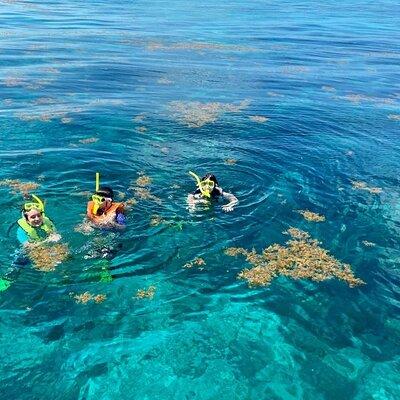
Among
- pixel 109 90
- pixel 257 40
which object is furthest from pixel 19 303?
pixel 257 40

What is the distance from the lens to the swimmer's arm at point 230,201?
1414 cm

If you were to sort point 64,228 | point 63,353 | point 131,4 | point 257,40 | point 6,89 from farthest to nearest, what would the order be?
point 131,4, point 257,40, point 6,89, point 64,228, point 63,353

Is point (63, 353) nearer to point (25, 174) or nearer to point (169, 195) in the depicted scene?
point (169, 195)

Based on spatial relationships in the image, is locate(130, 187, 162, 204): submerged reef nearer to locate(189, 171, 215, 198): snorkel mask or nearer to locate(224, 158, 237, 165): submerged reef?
locate(189, 171, 215, 198): snorkel mask

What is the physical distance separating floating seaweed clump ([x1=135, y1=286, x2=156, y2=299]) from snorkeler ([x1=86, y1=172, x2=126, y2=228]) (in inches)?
93.8

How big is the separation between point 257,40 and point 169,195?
1307 inches

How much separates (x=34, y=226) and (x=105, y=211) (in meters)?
1.97

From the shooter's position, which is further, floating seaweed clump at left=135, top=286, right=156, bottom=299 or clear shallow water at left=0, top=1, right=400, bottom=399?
floating seaweed clump at left=135, top=286, right=156, bottom=299

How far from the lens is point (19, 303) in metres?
10.4

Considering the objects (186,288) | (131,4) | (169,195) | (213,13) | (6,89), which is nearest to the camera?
(186,288)

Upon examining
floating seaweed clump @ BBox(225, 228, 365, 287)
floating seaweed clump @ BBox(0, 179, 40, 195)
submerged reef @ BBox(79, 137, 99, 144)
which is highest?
submerged reef @ BBox(79, 137, 99, 144)

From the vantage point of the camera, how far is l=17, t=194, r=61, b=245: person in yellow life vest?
1141 cm

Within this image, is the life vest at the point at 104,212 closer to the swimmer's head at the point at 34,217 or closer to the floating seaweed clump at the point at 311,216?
the swimmer's head at the point at 34,217

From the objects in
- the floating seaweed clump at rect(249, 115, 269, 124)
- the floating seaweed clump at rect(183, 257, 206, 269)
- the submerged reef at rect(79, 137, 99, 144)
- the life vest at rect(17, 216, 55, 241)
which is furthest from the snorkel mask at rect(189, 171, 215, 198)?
the floating seaweed clump at rect(249, 115, 269, 124)
